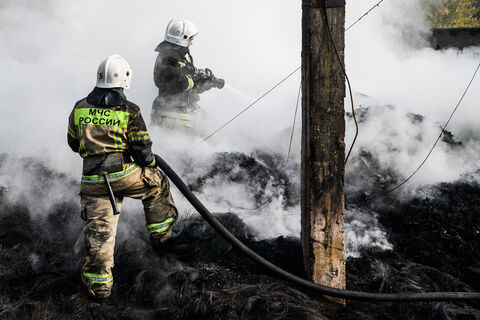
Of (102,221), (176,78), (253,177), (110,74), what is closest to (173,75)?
(176,78)

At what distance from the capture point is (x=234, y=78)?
969 centimetres

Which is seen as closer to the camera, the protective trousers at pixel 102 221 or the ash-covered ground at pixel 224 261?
the ash-covered ground at pixel 224 261

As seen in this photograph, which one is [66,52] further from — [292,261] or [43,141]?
[292,261]

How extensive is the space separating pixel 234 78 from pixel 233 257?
21.7 feet

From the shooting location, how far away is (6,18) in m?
9.21

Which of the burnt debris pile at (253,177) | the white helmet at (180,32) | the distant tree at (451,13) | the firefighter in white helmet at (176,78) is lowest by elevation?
the burnt debris pile at (253,177)

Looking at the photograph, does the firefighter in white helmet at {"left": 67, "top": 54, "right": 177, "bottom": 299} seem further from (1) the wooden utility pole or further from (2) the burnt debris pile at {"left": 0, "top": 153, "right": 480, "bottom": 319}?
(1) the wooden utility pole

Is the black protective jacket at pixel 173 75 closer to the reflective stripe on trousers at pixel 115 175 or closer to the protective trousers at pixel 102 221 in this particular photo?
the protective trousers at pixel 102 221

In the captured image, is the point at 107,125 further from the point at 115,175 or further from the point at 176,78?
the point at 176,78

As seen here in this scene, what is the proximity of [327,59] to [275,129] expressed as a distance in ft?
11.7

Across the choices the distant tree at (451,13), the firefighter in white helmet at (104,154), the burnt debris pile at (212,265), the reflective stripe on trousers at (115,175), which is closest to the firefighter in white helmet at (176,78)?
the burnt debris pile at (212,265)

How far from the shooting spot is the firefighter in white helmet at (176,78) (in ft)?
17.1

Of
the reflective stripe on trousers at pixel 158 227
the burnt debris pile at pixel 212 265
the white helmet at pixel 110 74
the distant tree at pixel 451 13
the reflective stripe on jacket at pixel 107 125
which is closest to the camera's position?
the burnt debris pile at pixel 212 265

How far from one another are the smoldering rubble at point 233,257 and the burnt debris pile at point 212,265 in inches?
0.4
